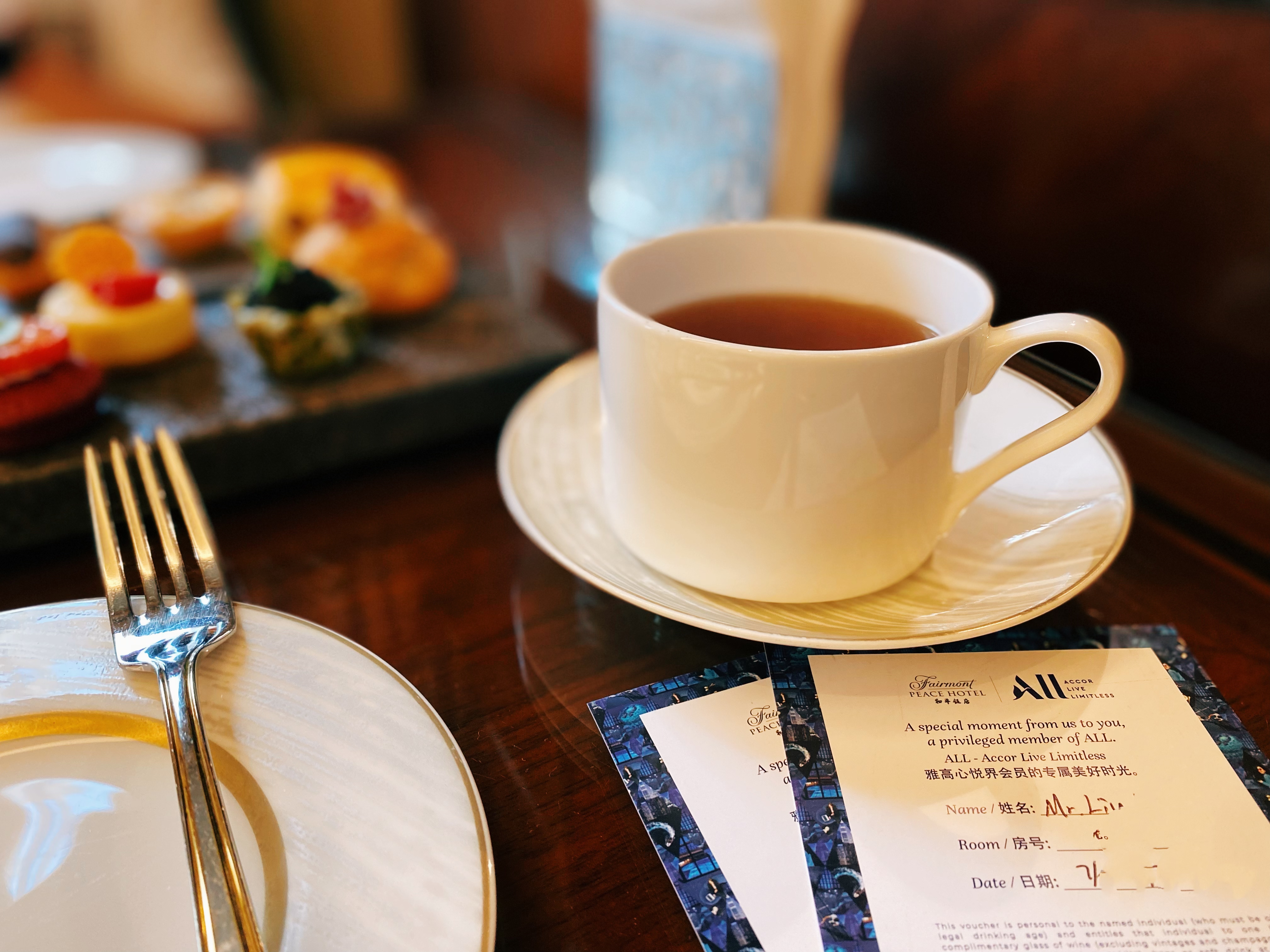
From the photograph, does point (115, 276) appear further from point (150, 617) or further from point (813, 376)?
point (813, 376)

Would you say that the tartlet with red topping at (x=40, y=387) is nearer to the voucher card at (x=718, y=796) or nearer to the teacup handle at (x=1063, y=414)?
the voucher card at (x=718, y=796)

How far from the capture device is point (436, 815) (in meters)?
0.32

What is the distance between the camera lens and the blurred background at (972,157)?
82 centimetres

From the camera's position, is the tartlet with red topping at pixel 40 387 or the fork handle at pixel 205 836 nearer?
the fork handle at pixel 205 836

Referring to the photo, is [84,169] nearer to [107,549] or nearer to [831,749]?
[107,549]

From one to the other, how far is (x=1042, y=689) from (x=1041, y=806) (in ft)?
0.25

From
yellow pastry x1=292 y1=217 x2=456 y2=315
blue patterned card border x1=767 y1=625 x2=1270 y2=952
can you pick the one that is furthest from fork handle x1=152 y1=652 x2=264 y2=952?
yellow pastry x1=292 y1=217 x2=456 y2=315

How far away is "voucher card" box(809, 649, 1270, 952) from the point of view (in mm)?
334

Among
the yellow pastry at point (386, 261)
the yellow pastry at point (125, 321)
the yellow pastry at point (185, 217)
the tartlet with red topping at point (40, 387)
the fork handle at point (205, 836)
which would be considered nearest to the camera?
the fork handle at point (205, 836)

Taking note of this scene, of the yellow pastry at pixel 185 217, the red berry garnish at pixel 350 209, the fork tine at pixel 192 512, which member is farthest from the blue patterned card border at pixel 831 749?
the yellow pastry at pixel 185 217

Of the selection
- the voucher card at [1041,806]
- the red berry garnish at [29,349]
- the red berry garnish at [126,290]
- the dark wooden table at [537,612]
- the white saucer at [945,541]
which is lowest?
the dark wooden table at [537,612]

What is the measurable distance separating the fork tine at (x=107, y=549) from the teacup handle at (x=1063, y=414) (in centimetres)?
44

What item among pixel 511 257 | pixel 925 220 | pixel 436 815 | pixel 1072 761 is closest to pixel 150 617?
pixel 436 815

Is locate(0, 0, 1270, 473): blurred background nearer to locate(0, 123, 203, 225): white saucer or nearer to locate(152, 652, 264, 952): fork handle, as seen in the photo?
locate(0, 123, 203, 225): white saucer
